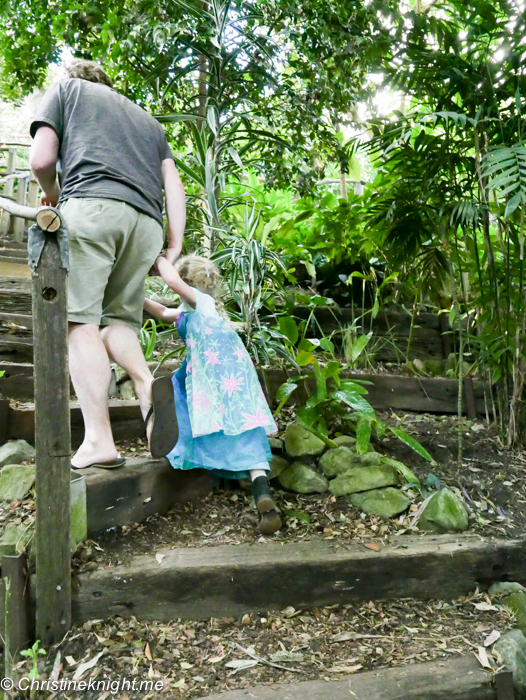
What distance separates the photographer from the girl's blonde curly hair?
7.36 ft

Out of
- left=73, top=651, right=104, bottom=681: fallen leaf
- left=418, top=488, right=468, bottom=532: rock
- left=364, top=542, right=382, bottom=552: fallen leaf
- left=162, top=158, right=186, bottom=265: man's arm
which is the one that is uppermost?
left=162, top=158, right=186, bottom=265: man's arm

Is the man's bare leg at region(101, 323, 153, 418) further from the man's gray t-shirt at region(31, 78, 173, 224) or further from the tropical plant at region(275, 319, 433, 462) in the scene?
the tropical plant at region(275, 319, 433, 462)

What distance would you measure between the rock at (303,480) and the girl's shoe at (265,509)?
1.23 ft

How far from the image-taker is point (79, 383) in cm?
176

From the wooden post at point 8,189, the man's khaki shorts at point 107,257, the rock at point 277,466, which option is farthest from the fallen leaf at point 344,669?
the wooden post at point 8,189

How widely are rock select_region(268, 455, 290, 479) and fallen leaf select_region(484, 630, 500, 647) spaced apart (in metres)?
1.00

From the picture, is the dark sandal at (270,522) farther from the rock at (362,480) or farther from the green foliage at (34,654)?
the green foliage at (34,654)

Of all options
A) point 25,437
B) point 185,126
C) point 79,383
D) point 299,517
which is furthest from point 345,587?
point 185,126

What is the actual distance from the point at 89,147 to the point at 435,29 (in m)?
2.00

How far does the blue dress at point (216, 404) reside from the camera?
2.06 metres

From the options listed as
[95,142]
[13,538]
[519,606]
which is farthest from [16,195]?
[519,606]

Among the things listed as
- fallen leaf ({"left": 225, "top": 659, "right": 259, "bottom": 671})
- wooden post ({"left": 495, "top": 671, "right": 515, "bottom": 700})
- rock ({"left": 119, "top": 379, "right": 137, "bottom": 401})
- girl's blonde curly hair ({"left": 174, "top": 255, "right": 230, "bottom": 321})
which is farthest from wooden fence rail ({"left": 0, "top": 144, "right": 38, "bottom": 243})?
wooden post ({"left": 495, "top": 671, "right": 515, "bottom": 700})

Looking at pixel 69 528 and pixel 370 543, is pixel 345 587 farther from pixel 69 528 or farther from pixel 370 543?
pixel 69 528

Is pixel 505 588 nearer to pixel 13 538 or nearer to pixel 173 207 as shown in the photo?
pixel 13 538
